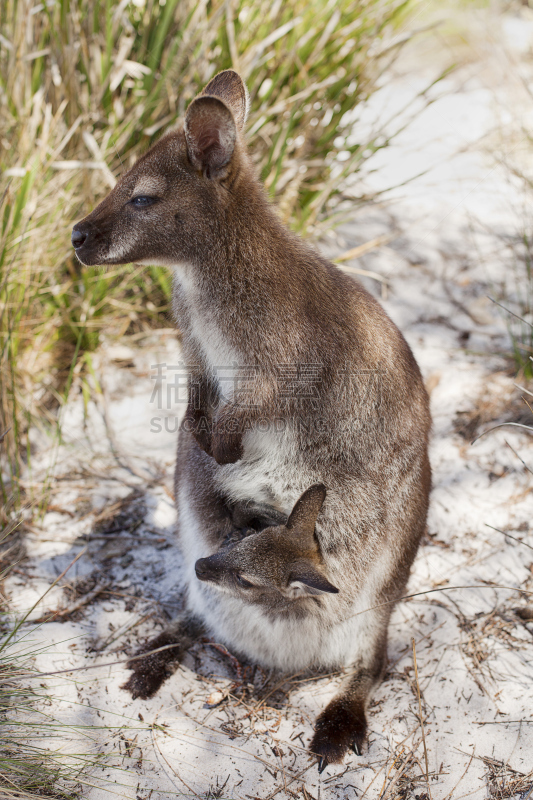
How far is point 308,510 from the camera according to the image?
229cm

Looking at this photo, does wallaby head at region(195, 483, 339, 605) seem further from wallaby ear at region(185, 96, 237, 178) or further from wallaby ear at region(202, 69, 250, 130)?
wallaby ear at region(202, 69, 250, 130)

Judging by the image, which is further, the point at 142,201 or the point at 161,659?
the point at 161,659

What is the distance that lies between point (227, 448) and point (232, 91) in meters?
1.34

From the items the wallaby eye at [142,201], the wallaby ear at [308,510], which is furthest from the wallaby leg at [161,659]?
the wallaby eye at [142,201]

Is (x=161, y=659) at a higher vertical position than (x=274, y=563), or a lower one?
lower

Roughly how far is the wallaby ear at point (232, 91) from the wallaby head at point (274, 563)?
4.78 ft

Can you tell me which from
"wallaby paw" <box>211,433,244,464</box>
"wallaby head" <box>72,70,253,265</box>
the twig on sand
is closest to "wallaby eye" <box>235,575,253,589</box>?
"wallaby paw" <box>211,433,244,464</box>

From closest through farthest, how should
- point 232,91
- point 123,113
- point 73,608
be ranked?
1. point 232,91
2. point 73,608
3. point 123,113

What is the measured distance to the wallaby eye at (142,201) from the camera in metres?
2.39

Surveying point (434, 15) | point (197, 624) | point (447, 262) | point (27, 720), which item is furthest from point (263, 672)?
point (434, 15)

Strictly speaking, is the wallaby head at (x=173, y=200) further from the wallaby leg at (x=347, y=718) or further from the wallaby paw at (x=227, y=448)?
the wallaby leg at (x=347, y=718)

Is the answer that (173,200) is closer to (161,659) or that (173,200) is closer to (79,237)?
(79,237)

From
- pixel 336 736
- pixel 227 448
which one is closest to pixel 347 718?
pixel 336 736

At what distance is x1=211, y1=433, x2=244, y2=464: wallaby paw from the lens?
234 cm
